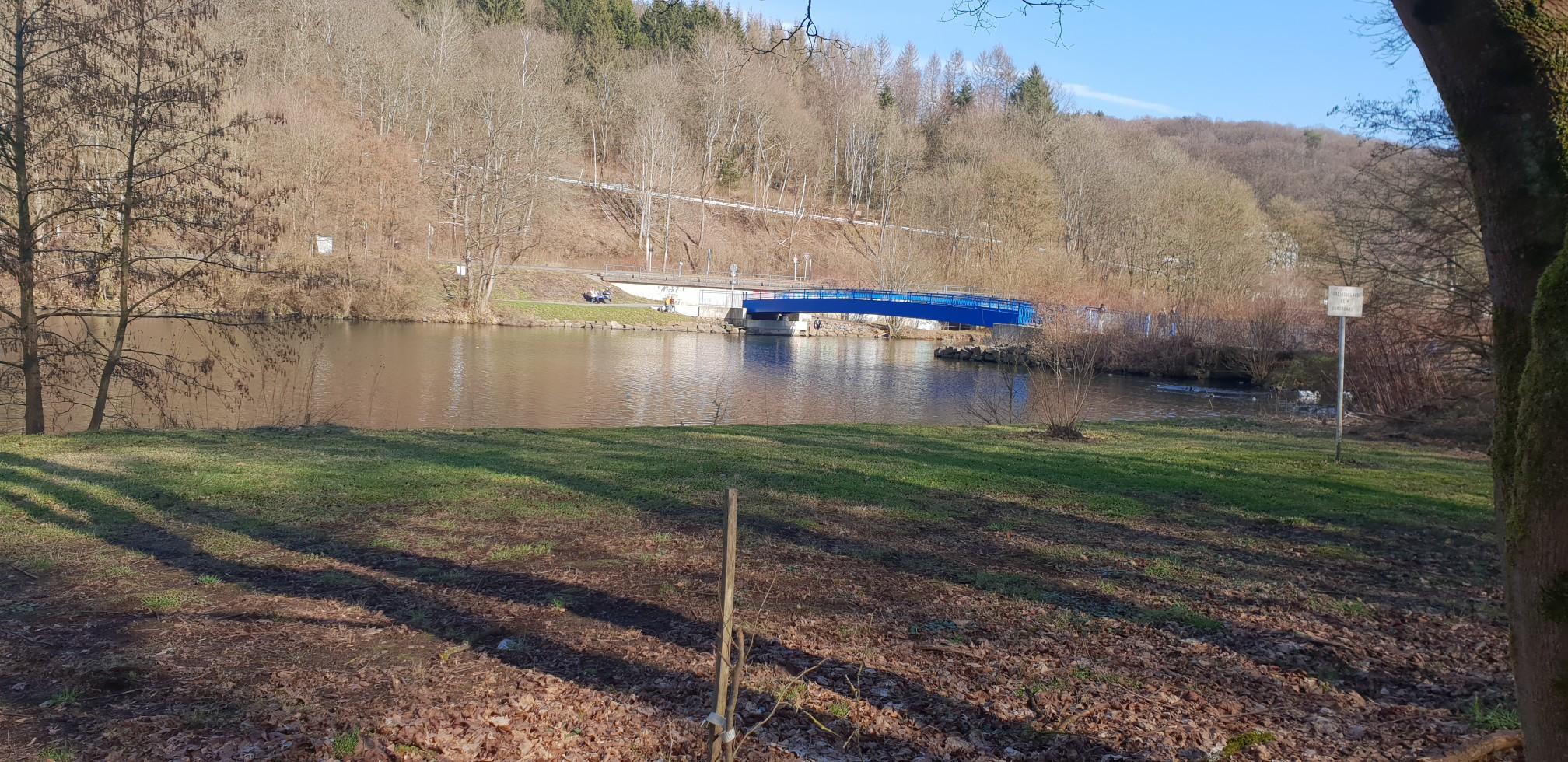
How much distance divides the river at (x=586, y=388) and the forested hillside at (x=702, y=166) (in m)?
3.32

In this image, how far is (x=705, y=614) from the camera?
17.0ft

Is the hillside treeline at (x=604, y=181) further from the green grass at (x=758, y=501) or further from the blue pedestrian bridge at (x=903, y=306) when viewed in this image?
the blue pedestrian bridge at (x=903, y=306)

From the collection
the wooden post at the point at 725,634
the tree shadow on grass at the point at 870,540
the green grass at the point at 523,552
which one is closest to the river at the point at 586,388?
the tree shadow on grass at the point at 870,540

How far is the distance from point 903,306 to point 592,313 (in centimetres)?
1731

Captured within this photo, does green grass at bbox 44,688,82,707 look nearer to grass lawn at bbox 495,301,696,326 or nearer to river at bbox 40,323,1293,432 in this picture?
river at bbox 40,323,1293,432

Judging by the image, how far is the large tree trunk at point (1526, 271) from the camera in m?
2.52

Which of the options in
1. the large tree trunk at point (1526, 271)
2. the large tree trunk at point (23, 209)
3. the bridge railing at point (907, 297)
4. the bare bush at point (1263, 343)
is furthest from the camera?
the bridge railing at point (907, 297)

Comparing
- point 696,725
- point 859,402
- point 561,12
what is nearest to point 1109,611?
point 696,725

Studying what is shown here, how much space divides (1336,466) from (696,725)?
34.5 feet

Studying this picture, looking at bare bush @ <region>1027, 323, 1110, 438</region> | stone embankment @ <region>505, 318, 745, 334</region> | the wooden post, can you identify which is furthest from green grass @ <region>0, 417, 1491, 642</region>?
stone embankment @ <region>505, 318, 745, 334</region>

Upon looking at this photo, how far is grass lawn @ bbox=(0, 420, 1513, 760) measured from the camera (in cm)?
385

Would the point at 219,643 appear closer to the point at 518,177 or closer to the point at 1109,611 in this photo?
the point at 1109,611

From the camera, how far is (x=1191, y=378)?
127 ft

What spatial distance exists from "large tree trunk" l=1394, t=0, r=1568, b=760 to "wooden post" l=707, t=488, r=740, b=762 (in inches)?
84.0
